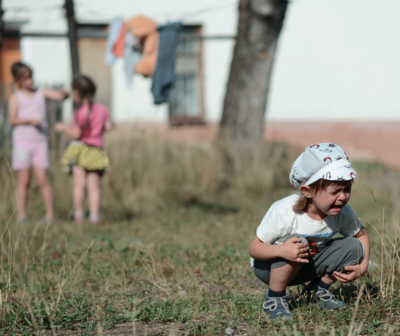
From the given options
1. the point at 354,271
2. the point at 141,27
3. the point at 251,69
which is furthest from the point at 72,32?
the point at 354,271

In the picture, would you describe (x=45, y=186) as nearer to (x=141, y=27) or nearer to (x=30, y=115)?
(x=30, y=115)

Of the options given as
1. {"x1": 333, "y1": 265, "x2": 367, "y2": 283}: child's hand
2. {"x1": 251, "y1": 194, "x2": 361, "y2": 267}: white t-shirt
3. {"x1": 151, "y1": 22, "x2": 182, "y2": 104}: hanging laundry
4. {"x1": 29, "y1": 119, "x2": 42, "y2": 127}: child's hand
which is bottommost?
{"x1": 333, "y1": 265, "x2": 367, "y2": 283}: child's hand

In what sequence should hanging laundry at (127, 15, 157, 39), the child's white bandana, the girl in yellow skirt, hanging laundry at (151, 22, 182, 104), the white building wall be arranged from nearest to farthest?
1. the child's white bandana
2. the girl in yellow skirt
3. hanging laundry at (151, 22, 182, 104)
4. hanging laundry at (127, 15, 157, 39)
5. the white building wall

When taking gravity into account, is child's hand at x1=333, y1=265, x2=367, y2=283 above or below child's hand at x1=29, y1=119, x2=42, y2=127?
below

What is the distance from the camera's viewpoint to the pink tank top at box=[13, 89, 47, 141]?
5180 millimetres

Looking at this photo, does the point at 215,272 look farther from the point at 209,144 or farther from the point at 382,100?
the point at 382,100

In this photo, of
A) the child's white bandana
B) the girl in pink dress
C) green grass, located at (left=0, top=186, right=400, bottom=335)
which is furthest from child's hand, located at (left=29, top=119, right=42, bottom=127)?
the child's white bandana

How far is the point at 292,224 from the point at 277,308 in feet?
1.38

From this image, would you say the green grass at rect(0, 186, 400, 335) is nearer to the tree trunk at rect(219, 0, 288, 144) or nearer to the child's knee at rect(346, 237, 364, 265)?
the child's knee at rect(346, 237, 364, 265)

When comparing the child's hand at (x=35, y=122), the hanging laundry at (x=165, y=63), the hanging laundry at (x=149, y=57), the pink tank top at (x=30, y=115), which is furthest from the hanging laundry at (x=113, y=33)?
the child's hand at (x=35, y=122)

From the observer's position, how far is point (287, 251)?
2311mm

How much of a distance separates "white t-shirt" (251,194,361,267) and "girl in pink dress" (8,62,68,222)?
340cm

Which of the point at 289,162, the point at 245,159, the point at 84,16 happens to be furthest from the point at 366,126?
the point at 84,16

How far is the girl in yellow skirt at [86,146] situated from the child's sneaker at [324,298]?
10.4 ft
